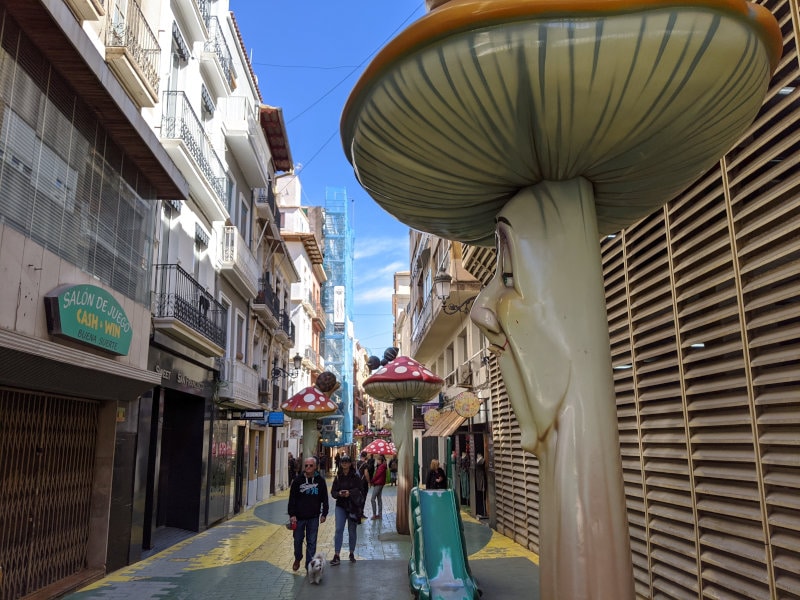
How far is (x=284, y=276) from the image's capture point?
28.2 meters

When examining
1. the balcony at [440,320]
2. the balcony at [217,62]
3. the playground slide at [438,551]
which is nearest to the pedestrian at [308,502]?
the playground slide at [438,551]

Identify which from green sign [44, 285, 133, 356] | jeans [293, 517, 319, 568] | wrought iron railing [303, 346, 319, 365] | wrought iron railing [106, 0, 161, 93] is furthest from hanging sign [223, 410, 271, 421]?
wrought iron railing [303, 346, 319, 365]

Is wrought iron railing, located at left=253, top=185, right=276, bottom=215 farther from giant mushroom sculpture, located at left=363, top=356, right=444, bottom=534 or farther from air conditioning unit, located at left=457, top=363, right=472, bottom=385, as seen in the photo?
giant mushroom sculpture, located at left=363, top=356, right=444, bottom=534

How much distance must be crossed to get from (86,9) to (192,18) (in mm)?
6247

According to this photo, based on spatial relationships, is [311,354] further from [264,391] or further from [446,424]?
[446,424]

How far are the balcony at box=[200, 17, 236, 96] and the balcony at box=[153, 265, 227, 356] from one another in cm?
593

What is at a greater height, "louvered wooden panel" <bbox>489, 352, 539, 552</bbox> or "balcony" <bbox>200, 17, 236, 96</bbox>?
"balcony" <bbox>200, 17, 236, 96</bbox>

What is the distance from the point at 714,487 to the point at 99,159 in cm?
813

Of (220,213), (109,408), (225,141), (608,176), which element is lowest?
(109,408)

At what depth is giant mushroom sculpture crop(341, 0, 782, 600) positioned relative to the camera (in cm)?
254

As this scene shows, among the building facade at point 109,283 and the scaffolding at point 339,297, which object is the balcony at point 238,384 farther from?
the scaffolding at point 339,297

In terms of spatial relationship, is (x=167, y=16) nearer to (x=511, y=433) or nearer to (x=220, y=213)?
(x=220, y=213)

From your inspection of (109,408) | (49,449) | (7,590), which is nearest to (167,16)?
(109,408)

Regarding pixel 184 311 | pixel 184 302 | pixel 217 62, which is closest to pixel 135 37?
pixel 184 302
